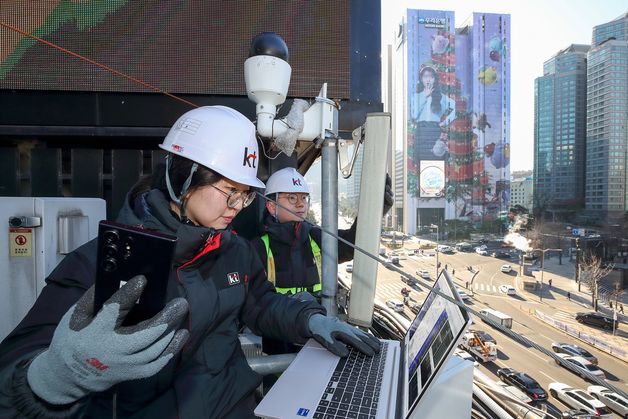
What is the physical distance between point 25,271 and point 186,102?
77.9 inches

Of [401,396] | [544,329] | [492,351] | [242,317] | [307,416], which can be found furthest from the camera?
[544,329]

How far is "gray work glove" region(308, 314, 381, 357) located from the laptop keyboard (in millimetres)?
41

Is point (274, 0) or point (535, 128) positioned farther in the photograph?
point (535, 128)

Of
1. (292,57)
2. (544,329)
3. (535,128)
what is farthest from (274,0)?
(535,128)

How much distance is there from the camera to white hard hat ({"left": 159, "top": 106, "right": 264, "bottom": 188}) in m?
1.23

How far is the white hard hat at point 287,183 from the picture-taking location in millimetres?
3002

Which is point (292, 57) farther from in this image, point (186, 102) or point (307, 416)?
point (307, 416)

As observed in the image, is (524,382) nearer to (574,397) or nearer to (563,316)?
(574,397)

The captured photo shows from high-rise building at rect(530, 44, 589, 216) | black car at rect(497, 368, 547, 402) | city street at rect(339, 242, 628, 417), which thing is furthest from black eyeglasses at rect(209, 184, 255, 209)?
high-rise building at rect(530, 44, 589, 216)

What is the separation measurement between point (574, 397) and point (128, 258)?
5076mm

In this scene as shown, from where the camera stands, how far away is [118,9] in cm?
337

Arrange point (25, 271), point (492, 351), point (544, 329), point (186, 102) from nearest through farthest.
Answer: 1. point (25, 271)
2. point (186, 102)
3. point (492, 351)
4. point (544, 329)

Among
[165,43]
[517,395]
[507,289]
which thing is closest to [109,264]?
[165,43]

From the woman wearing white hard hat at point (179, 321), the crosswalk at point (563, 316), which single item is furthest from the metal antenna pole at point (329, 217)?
the crosswalk at point (563, 316)
